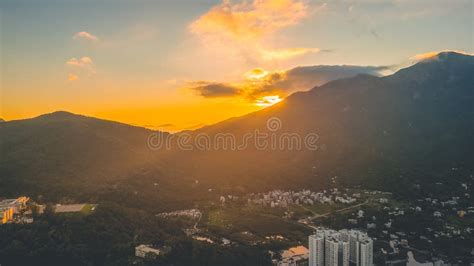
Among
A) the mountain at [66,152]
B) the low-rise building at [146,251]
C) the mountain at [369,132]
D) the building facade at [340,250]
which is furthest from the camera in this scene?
the mountain at [369,132]

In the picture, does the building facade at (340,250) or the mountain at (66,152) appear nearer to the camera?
the building facade at (340,250)

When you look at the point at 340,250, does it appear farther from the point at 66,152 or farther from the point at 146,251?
the point at 66,152

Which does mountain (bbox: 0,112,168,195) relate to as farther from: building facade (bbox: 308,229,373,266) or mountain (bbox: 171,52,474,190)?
building facade (bbox: 308,229,373,266)

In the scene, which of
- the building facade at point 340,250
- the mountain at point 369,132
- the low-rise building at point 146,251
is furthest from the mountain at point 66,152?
the building facade at point 340,250

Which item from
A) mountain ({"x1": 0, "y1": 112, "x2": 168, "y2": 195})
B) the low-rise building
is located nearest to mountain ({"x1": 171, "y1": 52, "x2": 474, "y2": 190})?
mountain ({"x1": 0, "y1": 112, "x2": 168, "y2": 195})

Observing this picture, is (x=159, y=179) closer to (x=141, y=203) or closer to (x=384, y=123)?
(x=141, y=203)

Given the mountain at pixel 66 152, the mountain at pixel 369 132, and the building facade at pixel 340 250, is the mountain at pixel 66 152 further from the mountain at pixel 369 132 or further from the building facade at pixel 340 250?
the building facade at pixel 340 250

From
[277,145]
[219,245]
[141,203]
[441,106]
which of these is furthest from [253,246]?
[441,106]
